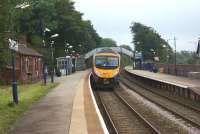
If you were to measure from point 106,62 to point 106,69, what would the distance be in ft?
2.08

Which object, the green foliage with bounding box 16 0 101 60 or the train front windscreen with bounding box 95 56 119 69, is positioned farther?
the green foliage with bounding box 16 0 101 60

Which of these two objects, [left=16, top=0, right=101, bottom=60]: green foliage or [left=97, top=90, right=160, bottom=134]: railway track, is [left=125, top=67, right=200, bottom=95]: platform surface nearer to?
[left=97, top=90, right=160, bottom=134]: railway track

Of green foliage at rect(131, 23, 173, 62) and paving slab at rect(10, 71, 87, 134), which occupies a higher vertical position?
green foliage at rect(131, 23, 173, 62)

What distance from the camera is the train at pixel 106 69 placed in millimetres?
43531

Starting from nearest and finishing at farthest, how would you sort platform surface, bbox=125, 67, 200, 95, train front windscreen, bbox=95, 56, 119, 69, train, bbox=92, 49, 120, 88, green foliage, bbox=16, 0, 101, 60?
platform surface, bbox=125, 67, 200, 95
train, bbox=92, 49, 120, 88
train front windscreen, bbox=95, 56, 119, 69
green foliage, bbox=16, 0, 101, 60

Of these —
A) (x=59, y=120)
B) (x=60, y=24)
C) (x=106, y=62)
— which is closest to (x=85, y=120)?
(x=59, y=120)

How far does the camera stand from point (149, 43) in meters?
156

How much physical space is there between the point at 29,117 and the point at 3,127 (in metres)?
2.90

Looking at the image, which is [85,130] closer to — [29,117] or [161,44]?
[29,117]

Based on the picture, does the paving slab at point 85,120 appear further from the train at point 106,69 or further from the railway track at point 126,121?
the train at point 106,69

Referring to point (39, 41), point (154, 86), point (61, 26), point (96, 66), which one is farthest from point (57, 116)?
point (61, 26)

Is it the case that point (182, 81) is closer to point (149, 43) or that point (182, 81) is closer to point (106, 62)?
point (106, 62)

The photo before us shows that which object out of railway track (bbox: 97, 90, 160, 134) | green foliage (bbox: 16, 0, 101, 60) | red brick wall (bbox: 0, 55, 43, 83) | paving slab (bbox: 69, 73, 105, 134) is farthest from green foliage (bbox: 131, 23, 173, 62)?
paving slab (bbox: 69, 73, 105, 134)

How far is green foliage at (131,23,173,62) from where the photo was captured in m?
150
